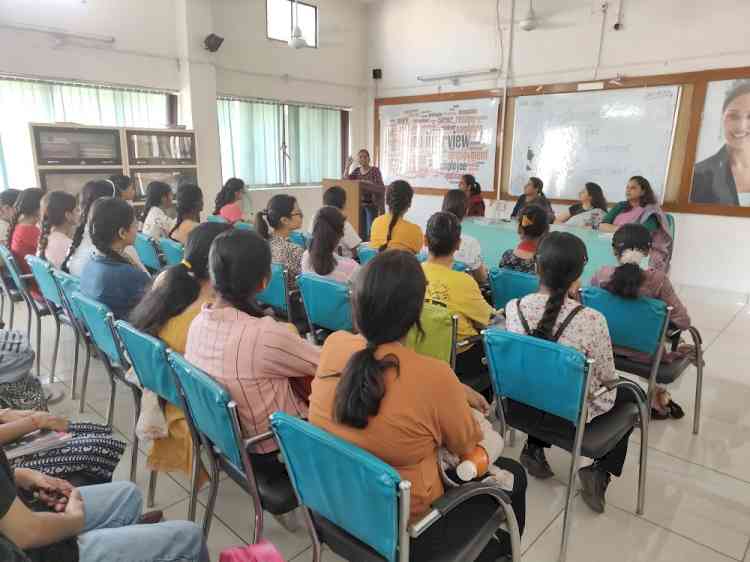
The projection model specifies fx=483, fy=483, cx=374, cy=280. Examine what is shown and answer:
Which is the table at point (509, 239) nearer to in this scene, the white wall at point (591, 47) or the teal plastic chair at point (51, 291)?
the white wall at point (591, 47)

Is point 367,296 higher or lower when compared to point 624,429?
higher

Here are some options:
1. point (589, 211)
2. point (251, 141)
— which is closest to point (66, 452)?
point (589, 211)

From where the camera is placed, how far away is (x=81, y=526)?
1.10 m

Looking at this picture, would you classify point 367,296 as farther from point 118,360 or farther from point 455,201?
point 455,201

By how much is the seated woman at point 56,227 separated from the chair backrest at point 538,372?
2736 mm

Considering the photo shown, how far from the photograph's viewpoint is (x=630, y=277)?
2.10 meters

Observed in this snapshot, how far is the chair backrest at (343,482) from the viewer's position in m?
0.95

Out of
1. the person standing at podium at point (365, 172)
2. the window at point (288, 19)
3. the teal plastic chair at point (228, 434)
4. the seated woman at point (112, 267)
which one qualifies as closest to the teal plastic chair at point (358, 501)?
the teal plastic chair at point (228, 434)

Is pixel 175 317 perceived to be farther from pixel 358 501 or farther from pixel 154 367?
pixel 358 501

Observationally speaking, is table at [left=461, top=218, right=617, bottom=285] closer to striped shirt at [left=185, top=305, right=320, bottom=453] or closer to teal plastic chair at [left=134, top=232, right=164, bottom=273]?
teal plastic chair at [left=134, top=232, right=164, bottom=273]

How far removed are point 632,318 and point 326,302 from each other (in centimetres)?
142

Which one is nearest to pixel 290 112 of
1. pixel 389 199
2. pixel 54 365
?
pixel 389 199

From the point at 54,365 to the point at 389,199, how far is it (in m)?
2.44

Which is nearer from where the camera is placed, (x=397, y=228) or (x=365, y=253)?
(x=365, y=253)
